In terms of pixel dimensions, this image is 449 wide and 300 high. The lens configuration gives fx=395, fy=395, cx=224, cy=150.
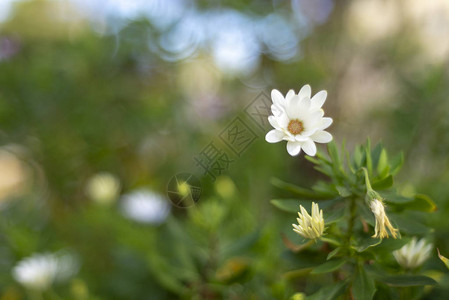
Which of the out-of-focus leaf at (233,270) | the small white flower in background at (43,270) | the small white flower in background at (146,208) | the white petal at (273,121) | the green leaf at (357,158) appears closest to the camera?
the white petal at (273,121)

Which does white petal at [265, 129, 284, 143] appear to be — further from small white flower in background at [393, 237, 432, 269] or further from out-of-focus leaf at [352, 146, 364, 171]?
small white flower in background at [393, 237, 432, 269]

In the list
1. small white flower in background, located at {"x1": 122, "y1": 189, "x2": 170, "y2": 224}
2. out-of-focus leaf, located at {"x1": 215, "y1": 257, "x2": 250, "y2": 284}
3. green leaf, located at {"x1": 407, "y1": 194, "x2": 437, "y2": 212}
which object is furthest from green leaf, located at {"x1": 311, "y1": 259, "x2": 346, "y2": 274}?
small white flower in background, located at {"x1": 122, "y1": 189, "x2": 170, "y2": 224}

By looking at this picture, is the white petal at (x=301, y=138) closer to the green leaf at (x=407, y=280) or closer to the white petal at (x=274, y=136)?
the white petal at (x=274, y=136)

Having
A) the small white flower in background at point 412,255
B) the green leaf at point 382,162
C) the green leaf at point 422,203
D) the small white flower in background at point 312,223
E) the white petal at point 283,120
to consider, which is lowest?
the small white flower in background at point 312,223

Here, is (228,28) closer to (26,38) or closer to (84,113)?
(84,113)

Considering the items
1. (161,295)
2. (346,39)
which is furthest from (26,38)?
(161,295)

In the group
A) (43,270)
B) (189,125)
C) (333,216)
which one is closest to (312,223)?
(333,216)

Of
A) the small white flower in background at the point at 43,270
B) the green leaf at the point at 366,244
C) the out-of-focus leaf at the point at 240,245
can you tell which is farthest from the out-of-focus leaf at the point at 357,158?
the small white flower in background at the point at 43,270
